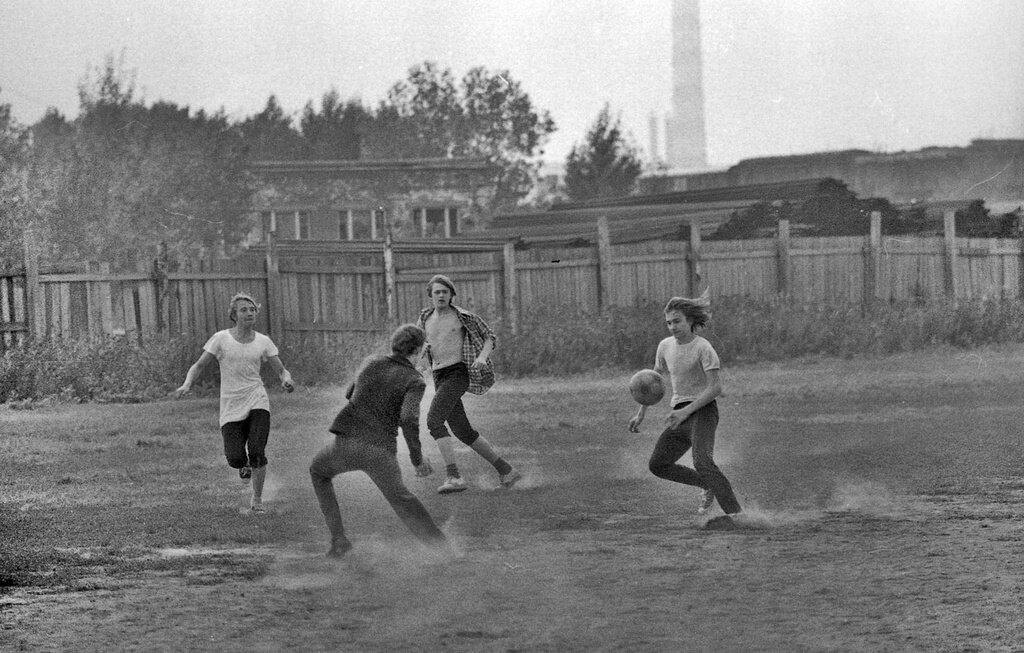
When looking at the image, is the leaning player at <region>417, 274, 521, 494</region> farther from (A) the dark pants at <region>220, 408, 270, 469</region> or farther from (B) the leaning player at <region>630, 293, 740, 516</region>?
(B) the leaning player at <region>630, 293, 740, 516</region>

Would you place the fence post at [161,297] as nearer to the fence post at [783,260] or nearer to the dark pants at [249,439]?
the fence post at [783,260]

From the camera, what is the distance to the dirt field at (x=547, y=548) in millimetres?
6645

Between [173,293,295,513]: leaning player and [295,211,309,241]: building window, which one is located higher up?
[295,211,309,241]: building window

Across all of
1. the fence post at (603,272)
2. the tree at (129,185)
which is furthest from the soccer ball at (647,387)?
the tree at (129,185)

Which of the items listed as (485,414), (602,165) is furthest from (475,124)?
(485,414)

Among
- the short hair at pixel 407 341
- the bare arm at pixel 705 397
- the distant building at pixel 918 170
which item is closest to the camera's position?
the short hair at pixel 407 341

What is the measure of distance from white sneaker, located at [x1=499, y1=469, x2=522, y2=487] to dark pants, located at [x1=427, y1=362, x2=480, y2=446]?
396 millimetres

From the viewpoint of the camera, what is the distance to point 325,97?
52.2 meters

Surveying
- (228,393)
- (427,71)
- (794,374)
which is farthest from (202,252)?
(228,393)

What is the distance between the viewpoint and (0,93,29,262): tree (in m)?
30.7

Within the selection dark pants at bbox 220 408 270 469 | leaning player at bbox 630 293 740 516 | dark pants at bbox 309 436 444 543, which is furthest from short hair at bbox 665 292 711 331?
dark pants at bbox 220 408 270 469

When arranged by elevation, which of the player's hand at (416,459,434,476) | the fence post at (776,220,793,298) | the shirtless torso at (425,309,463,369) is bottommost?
the player's hand at (416,459,434,476)

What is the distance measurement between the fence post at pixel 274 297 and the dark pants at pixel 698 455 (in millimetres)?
13167

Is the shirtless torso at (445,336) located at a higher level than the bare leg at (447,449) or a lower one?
higher
